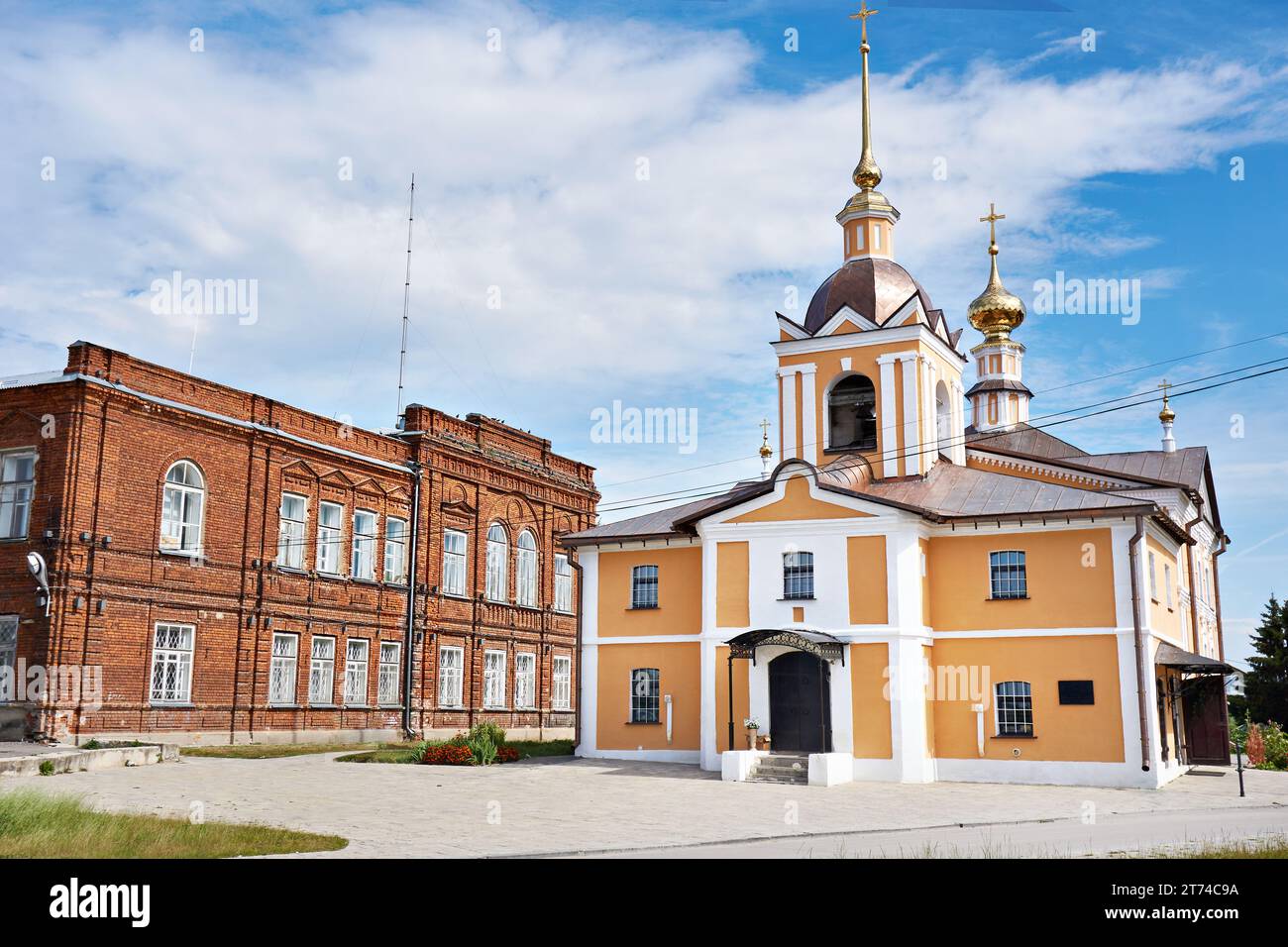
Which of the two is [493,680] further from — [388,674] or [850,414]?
[850,414]

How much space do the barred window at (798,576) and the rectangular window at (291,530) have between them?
43.1ft

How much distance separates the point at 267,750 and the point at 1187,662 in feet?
65.9

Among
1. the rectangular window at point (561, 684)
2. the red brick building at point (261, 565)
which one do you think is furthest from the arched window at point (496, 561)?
the rectangular window at point (561, 684)

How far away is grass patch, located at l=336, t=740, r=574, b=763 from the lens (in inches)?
977

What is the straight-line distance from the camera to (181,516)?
2720cm

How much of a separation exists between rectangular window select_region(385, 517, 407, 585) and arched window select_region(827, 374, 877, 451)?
13.1 m

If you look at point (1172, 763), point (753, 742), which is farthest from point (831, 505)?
point (1172, 763)

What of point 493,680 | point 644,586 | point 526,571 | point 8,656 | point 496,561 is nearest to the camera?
point 8,656

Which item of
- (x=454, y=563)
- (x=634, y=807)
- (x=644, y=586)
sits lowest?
(x=634, y=807)

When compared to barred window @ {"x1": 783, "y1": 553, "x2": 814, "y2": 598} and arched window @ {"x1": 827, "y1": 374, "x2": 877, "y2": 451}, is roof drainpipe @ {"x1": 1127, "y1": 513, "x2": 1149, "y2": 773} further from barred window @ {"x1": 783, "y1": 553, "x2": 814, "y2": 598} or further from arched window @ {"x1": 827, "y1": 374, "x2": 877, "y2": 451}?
arched window @ {"x1": 827, "y1": 374, "x2": 877, "y2": 451}

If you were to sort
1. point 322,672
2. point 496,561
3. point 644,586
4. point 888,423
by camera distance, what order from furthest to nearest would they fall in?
point 496,561, point 322,672, point 644,586, point 888,423

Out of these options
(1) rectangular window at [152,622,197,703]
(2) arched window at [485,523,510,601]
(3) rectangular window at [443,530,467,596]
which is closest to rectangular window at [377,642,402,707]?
(3) rectangular window at [443,530,467,596]

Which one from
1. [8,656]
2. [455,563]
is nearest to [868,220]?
[455,563]

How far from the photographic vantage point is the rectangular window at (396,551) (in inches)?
1308
